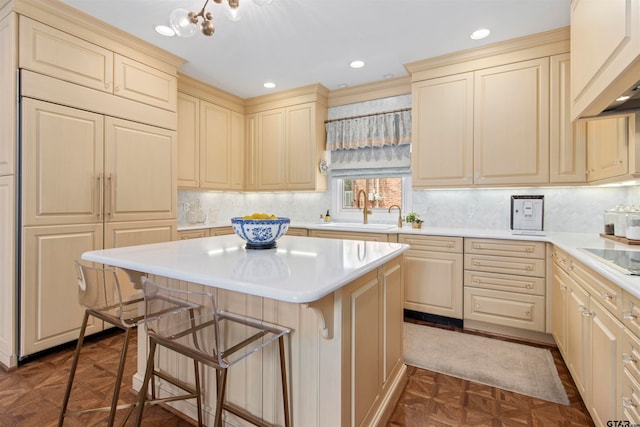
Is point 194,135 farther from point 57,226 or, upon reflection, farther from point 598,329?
point 598,329

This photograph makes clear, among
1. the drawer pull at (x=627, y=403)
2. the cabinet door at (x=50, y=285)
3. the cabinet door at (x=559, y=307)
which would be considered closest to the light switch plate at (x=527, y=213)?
the cabinet door at (x=559, y=307)

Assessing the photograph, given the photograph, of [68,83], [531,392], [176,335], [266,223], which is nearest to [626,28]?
[266,223]

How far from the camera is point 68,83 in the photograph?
241 cm

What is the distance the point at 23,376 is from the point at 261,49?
3.16m

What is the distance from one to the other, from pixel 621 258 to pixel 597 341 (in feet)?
1.50

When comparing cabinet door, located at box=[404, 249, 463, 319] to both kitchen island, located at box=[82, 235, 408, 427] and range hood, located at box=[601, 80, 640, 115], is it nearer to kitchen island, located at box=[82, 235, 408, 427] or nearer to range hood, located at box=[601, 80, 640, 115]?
kitchen island, located at box=[82, 235, 408, 427]

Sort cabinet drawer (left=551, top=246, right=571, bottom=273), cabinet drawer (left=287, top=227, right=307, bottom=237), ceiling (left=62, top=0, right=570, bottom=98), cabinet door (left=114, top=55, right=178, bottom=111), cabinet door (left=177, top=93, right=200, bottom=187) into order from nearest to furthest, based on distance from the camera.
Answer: cabinet drawer (left=551, top=246, right=571, bottom=273), ceiling (left=62, top=0, right=570, bottom=98), cabinet door (left=114, top=55, right=178, bottom=111), cabinet door (left=177, top=93, right=200, bottom=187), cabinet drawer (left=287, top=227, right=307, bottom=237)

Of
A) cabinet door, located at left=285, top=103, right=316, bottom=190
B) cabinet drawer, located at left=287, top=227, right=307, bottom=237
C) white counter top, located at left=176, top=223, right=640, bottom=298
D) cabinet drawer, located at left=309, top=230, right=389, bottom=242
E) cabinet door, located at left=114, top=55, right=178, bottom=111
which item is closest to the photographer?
white counter top, located at left=176, top=223, right=640, bottom=298

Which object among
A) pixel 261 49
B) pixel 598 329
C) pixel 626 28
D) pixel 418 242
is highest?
A: pixel 261 49

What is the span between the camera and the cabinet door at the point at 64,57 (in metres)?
2.21

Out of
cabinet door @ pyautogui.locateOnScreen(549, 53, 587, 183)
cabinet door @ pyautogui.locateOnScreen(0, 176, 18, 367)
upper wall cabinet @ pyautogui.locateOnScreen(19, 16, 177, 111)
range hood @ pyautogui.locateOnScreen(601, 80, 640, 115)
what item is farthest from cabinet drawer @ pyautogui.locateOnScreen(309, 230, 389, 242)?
cabinet door @ pyautogui.locateOnScreen(0, 176, 18, 367)

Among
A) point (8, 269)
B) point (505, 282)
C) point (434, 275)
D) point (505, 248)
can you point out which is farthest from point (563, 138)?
point (8, 269)

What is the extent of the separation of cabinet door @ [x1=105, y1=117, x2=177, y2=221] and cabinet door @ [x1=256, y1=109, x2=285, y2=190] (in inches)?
54.3

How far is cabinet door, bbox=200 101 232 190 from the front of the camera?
12.8 feet
